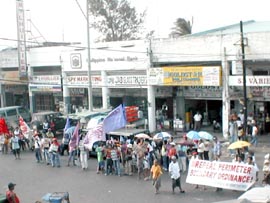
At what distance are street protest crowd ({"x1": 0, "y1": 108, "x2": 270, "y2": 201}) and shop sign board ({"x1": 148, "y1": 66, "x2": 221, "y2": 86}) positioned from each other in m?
2.81

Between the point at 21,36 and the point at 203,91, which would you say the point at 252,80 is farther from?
the point at 21,36

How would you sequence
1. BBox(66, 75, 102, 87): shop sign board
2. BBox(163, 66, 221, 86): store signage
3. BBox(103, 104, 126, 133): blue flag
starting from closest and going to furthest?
1. BBox(103, 104, 126, 133): blue flag
2. BBox(163, 66, 221, 86): store signage
3. BBox(66, 75, 102, 87): shop sign board

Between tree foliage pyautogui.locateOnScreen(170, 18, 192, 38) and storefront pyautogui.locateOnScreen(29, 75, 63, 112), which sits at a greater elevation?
tree foliage pyautogui.locateOnScreen(170, 18, 192, 38)

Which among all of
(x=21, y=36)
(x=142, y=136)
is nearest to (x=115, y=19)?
(x=21, y=36)

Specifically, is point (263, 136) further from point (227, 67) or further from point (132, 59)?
point (132, 59)

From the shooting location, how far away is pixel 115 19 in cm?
5400

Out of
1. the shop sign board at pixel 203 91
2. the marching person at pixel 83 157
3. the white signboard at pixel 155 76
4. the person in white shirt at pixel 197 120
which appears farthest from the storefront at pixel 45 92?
the marching person at pixel 83 157

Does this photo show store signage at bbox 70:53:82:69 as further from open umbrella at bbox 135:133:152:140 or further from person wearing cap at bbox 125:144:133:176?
person wearing cap at bbox 125:144:133:176

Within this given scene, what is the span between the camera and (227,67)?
84.7ft

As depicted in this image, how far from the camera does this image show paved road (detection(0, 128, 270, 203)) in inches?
616

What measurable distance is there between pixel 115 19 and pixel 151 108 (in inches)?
1035

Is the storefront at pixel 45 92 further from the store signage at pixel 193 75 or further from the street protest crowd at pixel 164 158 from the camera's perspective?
the street protest crowd at pixel 164 158

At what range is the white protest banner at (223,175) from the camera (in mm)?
15219

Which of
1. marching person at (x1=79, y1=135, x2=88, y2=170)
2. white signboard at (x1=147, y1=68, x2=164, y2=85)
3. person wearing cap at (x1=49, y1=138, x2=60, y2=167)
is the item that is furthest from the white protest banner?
white signboard at (x1=147, y1=68, x2=164, y2=85)
